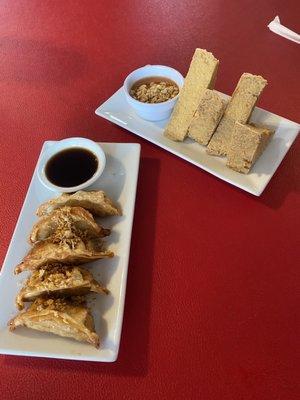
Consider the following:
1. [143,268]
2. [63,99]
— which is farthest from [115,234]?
[63,99]

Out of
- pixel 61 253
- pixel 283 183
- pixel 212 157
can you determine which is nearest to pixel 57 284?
pixel 61 253

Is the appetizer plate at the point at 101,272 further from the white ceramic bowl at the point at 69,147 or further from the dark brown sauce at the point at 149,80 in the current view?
the dark brown sauce at the point at 149,80

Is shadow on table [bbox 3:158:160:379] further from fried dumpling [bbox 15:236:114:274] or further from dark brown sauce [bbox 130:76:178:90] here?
dark brown sauce [bbox 130:76:178:90]

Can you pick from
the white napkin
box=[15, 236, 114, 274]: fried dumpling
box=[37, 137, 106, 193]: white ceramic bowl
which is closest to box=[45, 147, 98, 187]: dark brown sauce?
box=[37, 137, 106, 193]: white ceramic bowl

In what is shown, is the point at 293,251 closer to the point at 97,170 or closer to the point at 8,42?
the point at 97,170

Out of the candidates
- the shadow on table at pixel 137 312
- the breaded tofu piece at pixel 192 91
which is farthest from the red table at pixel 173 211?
the breaded tofu piece at pixel 192 91

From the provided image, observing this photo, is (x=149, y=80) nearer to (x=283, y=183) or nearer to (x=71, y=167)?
Answer: (x=71, y=167)
